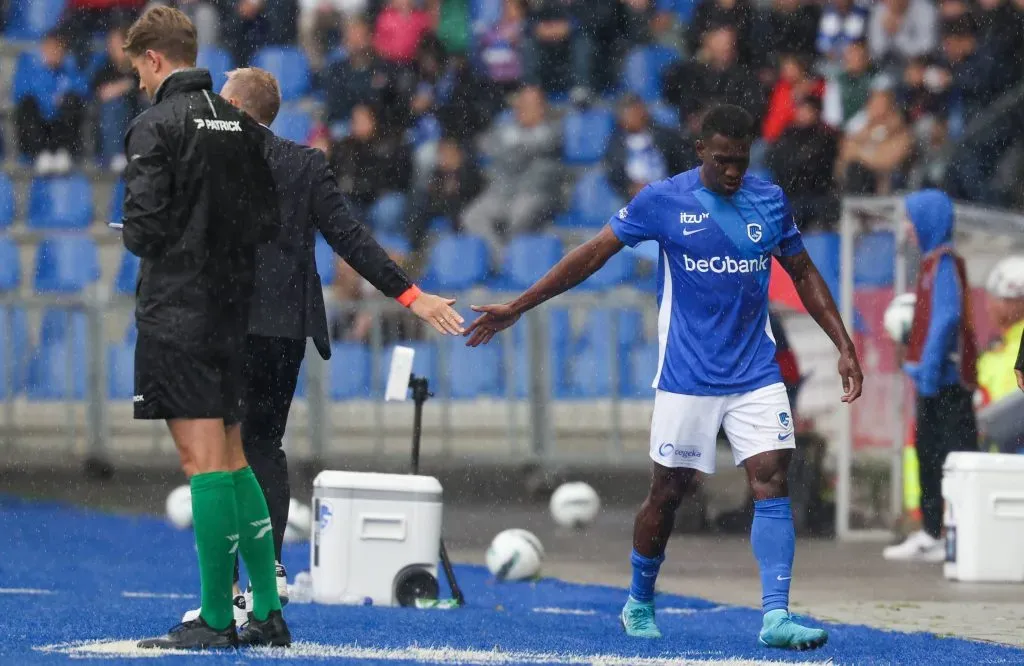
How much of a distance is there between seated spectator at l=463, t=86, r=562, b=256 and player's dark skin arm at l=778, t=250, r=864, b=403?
1074 centimetres

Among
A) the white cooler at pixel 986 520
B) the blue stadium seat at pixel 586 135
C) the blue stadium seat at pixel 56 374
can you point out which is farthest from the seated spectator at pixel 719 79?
the white cooler at pixel 986 520

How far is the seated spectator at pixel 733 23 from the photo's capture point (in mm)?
17578

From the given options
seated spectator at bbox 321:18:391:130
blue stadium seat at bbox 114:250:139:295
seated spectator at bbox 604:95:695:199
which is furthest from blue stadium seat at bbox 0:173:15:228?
seated spectator at bbox 604:95:695:199

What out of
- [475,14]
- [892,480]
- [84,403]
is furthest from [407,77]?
[892,480]

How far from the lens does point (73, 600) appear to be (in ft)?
27.3

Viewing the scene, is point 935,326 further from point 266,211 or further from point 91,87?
point 91,87

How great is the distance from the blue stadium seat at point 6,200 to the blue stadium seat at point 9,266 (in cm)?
82

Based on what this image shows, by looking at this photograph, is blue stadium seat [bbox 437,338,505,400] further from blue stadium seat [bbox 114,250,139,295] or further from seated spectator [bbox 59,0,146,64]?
seated spectator [bbox 59,0,146,64]

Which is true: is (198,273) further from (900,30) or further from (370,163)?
(900,30)

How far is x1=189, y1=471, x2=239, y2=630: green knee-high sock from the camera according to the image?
19.1 feet

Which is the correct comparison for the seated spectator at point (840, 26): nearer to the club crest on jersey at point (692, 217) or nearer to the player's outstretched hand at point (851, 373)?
the player's outstretched hand at point (851, 373)

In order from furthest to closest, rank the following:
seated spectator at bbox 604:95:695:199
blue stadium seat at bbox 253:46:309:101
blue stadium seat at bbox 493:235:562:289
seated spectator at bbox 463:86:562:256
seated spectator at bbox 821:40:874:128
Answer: blue stadium seat at bbox 253:46:309:101
seated spectator at bbox 463:86:562:256
seated spectator at bbox 821:40:874:128
blue stadium seat at bbox 493:235:562:289
seated spectator at bbox 604:95:695:199

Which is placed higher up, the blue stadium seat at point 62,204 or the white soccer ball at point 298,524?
the blue stadium seat at point 62,204

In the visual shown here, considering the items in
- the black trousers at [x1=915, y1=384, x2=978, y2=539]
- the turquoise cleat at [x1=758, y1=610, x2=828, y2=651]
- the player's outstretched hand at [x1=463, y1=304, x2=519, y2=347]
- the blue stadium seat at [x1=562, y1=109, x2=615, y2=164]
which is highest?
the blue stadium seat at [x1=562, y1=109, x2=615, y2=164]
